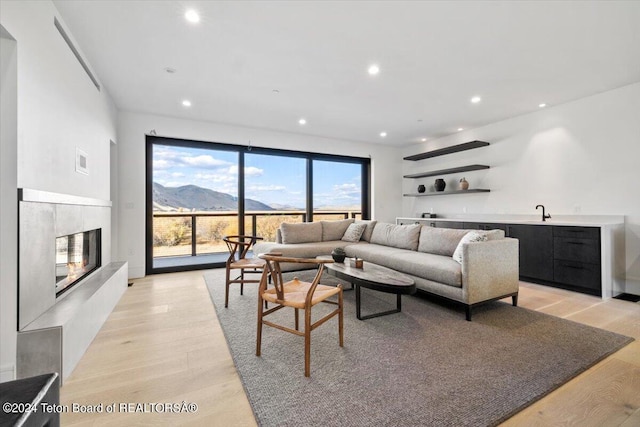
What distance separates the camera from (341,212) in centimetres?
661

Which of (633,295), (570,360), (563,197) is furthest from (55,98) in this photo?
(633,295)

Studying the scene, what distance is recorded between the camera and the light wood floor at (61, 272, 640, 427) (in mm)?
1399

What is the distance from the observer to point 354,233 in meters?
4.90

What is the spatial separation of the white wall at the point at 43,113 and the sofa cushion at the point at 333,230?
11.1 ft

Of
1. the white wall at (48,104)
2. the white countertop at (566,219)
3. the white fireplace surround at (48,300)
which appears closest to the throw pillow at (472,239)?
the white countertop at (566,219)

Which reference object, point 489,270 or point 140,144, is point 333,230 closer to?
point 489,270

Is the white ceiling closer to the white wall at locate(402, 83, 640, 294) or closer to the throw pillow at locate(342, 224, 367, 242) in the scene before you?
the white wall at locate(402, 83, 640, 294)

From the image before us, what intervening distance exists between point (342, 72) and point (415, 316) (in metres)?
2.78

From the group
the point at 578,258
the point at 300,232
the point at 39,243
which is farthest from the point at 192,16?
the point at 578,258

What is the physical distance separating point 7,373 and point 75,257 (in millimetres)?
1340

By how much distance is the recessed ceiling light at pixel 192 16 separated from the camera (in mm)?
2164

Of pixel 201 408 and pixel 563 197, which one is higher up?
pixel 563 197

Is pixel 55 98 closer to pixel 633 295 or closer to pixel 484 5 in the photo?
pixel 484 5

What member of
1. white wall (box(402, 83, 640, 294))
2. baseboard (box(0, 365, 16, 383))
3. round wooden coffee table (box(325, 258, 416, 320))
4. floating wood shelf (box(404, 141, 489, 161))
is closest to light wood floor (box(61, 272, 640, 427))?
baseboard (box(0, 365, 16, 383))
